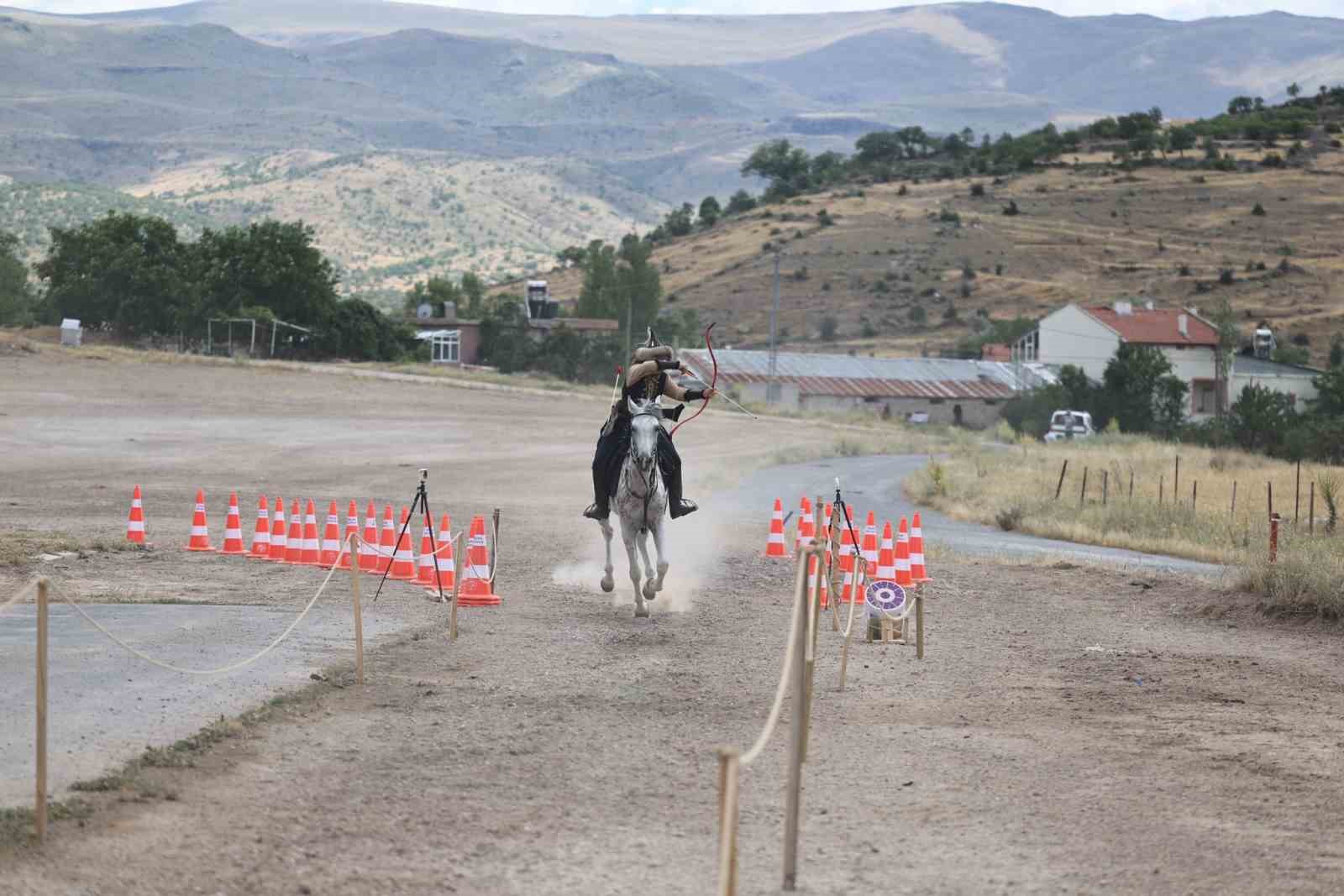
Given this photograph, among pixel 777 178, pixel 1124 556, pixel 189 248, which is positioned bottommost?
pixel 1124 556

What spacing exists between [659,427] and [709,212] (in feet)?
513

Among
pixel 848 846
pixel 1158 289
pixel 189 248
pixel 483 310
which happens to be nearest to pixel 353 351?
pixel 189 248

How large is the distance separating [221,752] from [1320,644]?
11.2 m

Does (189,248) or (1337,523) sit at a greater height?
(189,248)

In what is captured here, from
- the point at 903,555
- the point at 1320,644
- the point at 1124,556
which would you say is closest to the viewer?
the point at 1320,644

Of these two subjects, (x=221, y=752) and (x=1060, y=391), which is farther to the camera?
(x=1060, y=391)

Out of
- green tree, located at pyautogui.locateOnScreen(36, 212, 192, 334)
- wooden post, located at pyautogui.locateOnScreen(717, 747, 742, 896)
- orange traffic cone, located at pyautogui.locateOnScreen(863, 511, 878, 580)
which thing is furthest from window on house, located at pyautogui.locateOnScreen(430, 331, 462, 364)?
wooden post, located at pyautogui.locateOnScreen(717, 747, 742, 896)

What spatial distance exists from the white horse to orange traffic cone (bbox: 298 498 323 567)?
505 cm

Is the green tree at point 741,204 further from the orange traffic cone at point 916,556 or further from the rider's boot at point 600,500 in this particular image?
the rider's boot at point 600,500

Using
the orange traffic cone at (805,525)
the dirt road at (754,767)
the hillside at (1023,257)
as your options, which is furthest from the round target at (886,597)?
the hillside at (1023,257)

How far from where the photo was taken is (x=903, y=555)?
22875 millimetres

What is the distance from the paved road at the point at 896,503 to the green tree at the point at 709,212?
Result: 10799cm

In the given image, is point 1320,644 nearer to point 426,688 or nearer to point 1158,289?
point 426,688

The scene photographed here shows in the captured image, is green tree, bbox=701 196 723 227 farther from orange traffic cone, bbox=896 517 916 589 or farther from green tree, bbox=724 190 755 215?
orange traffic cone, bbox=896 517 916 589
